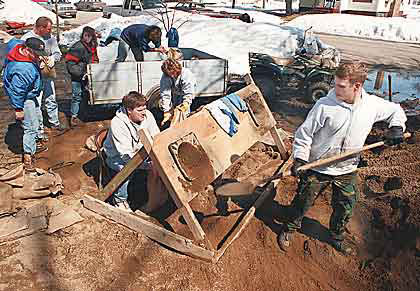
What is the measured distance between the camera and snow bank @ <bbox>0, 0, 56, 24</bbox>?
2527 centimetres

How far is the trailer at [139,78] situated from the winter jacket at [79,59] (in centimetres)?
38

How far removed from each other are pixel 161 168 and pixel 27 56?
106 inches

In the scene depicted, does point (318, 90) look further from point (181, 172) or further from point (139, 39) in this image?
point (181, 172)

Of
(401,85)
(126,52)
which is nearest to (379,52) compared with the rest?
(401,85)

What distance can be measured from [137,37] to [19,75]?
2902 mm

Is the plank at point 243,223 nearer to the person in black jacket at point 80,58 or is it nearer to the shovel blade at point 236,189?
A: the shovel blade at point 236,189

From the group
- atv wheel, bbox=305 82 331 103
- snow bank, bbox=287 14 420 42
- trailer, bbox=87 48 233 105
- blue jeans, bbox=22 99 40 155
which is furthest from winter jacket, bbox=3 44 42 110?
snow bank, bbox=287 14 420 42

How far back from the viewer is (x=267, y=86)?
28.0 feet

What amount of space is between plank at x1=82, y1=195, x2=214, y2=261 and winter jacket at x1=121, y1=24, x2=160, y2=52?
3933mm

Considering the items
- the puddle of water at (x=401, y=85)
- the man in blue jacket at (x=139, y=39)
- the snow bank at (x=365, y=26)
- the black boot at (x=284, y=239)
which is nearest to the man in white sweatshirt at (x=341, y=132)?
the black boot at (x=284, y=239)

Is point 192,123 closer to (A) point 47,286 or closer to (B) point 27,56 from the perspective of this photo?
(A) point 47,286

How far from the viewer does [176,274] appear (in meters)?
3.42

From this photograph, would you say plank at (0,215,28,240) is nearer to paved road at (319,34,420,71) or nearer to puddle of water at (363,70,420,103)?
puddle of water at (363,70,420,103)

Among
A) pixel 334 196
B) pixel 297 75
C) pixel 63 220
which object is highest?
pixel 297 75
